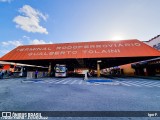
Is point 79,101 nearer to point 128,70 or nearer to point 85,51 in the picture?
point 85,51

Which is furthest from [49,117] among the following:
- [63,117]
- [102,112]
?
[102,112]

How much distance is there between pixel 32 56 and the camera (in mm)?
27250

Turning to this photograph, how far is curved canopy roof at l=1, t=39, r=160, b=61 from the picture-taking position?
24608mm

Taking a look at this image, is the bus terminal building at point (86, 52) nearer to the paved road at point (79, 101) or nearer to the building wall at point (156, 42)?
the building wall at point (156, 42)

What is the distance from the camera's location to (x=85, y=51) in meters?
27.0

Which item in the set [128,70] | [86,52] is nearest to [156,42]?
[128,70]

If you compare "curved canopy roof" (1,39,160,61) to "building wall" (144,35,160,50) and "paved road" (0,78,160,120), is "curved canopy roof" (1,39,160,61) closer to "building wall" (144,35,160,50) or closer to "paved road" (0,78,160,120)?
"building wall" (144,35,160,50)

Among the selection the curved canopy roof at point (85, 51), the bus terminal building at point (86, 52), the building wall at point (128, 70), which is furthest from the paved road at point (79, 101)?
the building wall at point (128, 70)

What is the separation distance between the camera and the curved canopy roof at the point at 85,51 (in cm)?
2461

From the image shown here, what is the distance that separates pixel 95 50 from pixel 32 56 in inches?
548

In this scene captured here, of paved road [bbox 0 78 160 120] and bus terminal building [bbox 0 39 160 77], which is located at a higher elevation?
bus terminal building [bbox 0 39 160 77]

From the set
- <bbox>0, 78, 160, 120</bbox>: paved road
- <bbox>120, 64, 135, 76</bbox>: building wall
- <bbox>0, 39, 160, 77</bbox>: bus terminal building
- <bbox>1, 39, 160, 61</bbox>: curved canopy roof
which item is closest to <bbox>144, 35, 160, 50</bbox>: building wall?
<bbox>0, 39, 160, 77</bbox>: bus terminal building

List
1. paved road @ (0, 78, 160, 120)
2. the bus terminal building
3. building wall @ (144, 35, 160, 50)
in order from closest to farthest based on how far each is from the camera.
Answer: paved road @ (0, 78, 160, 120) → the bus terminal building → building wall @ (144, 35, 160, 50)

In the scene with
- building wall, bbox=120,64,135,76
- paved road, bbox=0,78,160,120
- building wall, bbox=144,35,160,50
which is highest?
building wall, bbox=144,35,160,50
